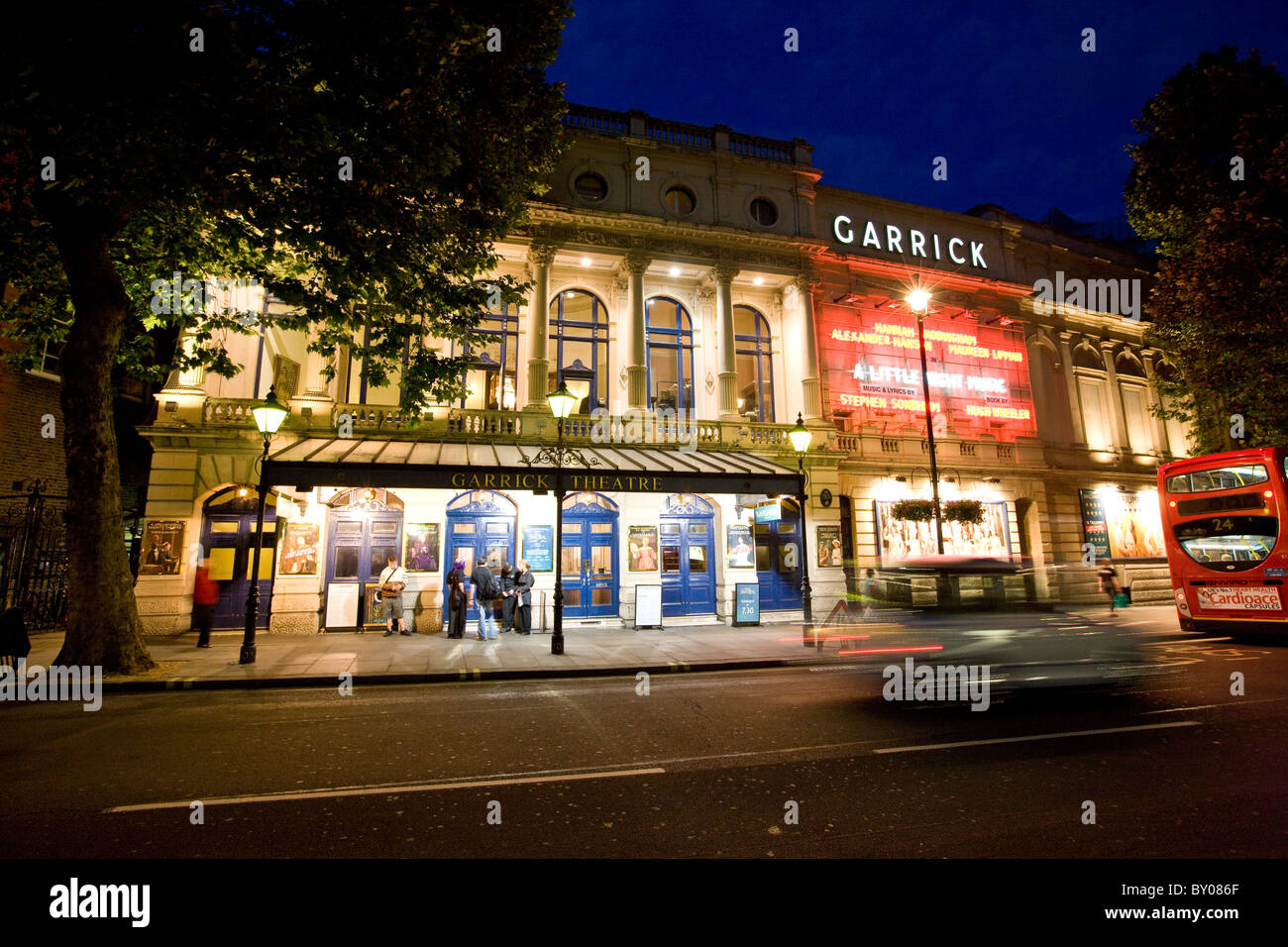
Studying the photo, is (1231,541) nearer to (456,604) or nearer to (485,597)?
(485,597)

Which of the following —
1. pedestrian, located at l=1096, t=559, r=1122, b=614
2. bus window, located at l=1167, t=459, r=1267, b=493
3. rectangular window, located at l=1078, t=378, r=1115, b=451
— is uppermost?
rectangular window, located at l=1078, t=378, r=1115, b=451

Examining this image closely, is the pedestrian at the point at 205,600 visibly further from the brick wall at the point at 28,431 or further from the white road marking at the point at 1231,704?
the white road marking at the point at 1231,704

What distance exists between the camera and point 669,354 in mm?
20141

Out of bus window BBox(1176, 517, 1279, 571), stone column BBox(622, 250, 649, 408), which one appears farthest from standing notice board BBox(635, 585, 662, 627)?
bus window BBox(1176, 517, 1279, 571)

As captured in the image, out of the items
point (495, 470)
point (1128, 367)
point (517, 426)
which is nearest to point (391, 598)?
point (495, 470)

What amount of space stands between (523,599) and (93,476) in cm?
904

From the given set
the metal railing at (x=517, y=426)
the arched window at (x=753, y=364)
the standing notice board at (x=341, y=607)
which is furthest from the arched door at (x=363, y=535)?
the arched window at (x=753, y=364)

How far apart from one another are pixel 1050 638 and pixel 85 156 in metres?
15.5

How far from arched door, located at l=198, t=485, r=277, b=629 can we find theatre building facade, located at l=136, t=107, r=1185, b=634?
0.21 ft

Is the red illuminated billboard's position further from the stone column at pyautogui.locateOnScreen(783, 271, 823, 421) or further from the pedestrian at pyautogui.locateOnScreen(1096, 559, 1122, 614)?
the pedestrian at pyautogui.locateOnScreen(1096, 559, 1122, 614)

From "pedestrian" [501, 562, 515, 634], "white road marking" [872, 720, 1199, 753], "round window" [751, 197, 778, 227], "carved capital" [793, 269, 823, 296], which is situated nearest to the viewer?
"white road marking" [872, 720, 1199, 753]

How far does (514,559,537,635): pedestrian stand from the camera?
1522 centimetres
